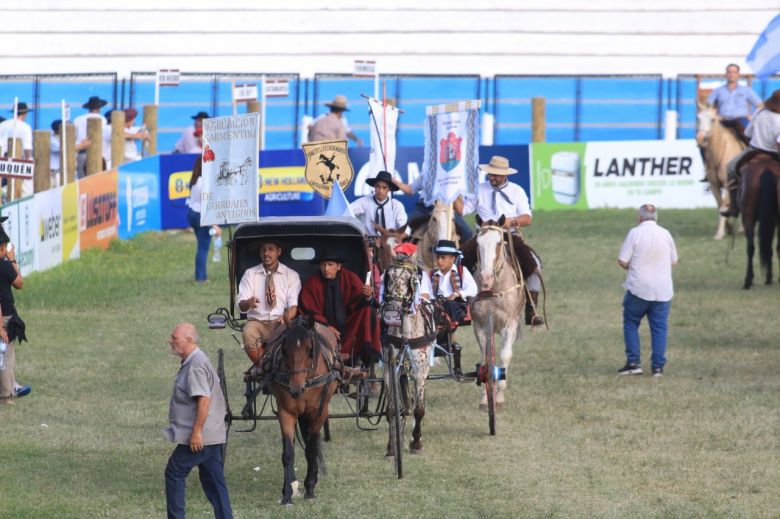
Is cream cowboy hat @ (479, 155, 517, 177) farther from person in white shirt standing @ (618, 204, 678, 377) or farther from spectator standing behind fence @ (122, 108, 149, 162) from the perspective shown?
spectator standing behind fence @ (122, 108, 149, 162)

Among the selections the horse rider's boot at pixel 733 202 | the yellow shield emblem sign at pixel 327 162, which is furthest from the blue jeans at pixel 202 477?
the horse rider's boot at pixel 733 202

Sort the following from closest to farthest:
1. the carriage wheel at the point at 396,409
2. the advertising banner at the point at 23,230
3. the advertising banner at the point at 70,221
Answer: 1. the carriage wheel at the point at 396,409
2. the advertising banner at the point at 23,230
3. the advertising banner at the point at 70,221

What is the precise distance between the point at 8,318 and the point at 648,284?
703cm

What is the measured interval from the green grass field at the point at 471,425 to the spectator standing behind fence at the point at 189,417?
117 cm

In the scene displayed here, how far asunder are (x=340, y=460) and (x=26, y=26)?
30.2m

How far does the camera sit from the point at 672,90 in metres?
37.5

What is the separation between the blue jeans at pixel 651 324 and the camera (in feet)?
58.9

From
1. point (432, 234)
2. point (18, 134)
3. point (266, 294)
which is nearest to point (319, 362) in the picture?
point (266, 294)

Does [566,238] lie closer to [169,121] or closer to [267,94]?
[267,94]

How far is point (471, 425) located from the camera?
15328 mm

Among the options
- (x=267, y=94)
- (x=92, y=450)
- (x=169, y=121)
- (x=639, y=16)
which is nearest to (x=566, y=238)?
(x=267, y=94)

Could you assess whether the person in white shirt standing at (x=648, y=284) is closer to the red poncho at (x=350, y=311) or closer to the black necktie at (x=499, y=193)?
the black necktie at (x=499, y=193)

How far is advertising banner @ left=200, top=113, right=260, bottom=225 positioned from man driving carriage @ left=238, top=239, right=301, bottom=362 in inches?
15.8

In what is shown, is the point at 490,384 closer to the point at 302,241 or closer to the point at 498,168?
the point at 302,241
